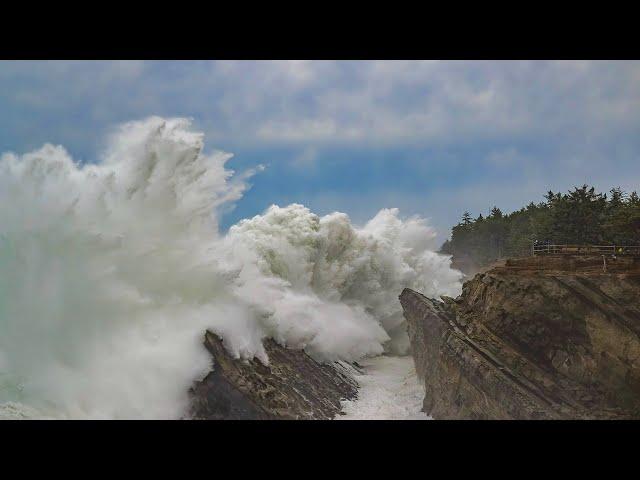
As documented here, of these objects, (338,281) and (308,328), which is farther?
(338,281)

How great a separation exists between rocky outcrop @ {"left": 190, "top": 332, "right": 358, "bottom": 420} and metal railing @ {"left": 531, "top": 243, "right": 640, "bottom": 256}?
28.5ft

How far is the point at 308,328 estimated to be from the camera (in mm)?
21984

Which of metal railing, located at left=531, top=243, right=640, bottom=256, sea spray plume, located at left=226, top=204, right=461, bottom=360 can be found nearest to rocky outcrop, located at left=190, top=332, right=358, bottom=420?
sea spray plume, located at left=226, top=204, right=461, bottom=360

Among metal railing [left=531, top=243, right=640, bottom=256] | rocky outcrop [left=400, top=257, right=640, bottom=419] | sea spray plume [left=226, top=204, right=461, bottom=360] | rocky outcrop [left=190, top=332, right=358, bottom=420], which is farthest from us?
sea spray plume [left=226, top=204, right=461, bottom=360]

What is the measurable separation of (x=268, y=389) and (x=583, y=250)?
11808 millimetres

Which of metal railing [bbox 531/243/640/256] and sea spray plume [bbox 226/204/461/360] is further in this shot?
sea spray plume [bbox 226/204/461/360]

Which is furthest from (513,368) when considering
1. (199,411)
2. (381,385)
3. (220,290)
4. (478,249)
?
(478,249)

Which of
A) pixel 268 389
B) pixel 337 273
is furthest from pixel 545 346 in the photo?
pixel 337 273

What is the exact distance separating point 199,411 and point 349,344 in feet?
43.2

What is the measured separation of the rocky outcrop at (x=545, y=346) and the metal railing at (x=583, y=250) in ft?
4.06

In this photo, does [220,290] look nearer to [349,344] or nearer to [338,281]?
[349,344]

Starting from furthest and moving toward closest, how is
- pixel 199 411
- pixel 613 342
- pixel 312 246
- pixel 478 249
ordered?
pixel 478 249 → pixel 312 246 → pixel 613 342 → pixel 199 411

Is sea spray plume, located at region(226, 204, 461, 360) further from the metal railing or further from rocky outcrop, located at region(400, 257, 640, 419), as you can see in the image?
the metal railing

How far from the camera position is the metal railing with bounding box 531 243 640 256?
17.5m
